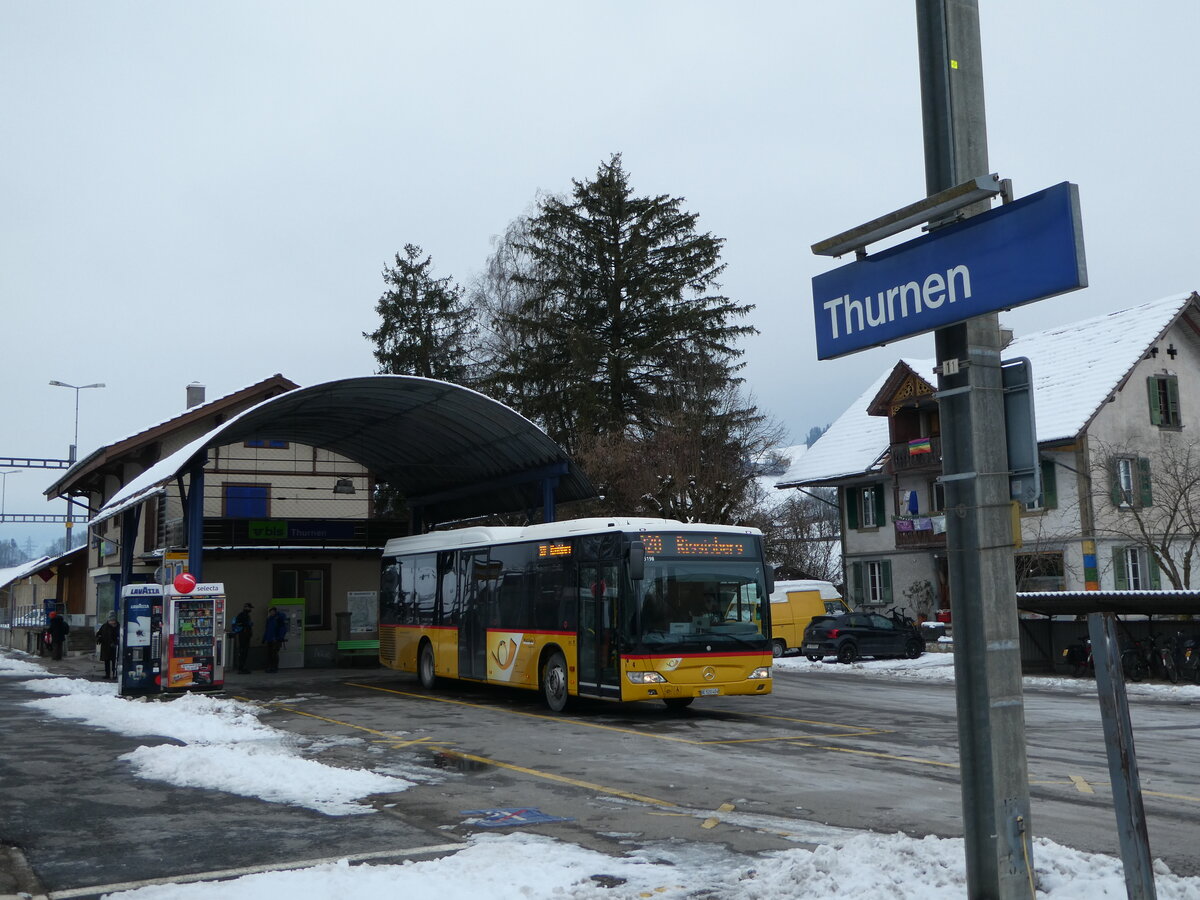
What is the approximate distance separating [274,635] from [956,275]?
28.3 meters

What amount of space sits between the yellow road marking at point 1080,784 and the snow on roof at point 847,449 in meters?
34.8

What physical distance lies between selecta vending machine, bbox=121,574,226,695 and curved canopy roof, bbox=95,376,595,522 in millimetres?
2262

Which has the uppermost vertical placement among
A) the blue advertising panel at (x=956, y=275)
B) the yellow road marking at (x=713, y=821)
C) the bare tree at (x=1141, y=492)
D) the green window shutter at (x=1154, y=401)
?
the green window shutter at (x=1154, y=401)

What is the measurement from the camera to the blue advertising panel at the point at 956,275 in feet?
16.9

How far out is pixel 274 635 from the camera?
31.4 meters

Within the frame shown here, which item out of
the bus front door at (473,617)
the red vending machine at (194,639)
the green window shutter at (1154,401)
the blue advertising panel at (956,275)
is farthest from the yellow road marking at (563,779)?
the green window shutter at (1154,401)

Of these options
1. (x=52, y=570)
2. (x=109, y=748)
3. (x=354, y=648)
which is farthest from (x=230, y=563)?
(x=109, y=748)

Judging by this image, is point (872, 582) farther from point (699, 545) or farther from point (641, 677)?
point (641, 677)

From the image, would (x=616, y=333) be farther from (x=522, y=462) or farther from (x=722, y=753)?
(x=722, y=753)

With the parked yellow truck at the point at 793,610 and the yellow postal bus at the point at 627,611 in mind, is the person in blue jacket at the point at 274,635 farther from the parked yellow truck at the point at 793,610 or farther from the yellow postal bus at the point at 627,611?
the parked yellow truck at the point at 793,610

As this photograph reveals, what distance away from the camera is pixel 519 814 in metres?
9.79

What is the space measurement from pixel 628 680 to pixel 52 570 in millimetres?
35995

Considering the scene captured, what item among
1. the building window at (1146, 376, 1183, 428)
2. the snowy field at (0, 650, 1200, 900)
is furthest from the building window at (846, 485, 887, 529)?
the snowy field at (0, 650, 1200, 900)

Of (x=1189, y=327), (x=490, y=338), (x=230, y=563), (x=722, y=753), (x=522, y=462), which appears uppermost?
(x=490, y=338)
